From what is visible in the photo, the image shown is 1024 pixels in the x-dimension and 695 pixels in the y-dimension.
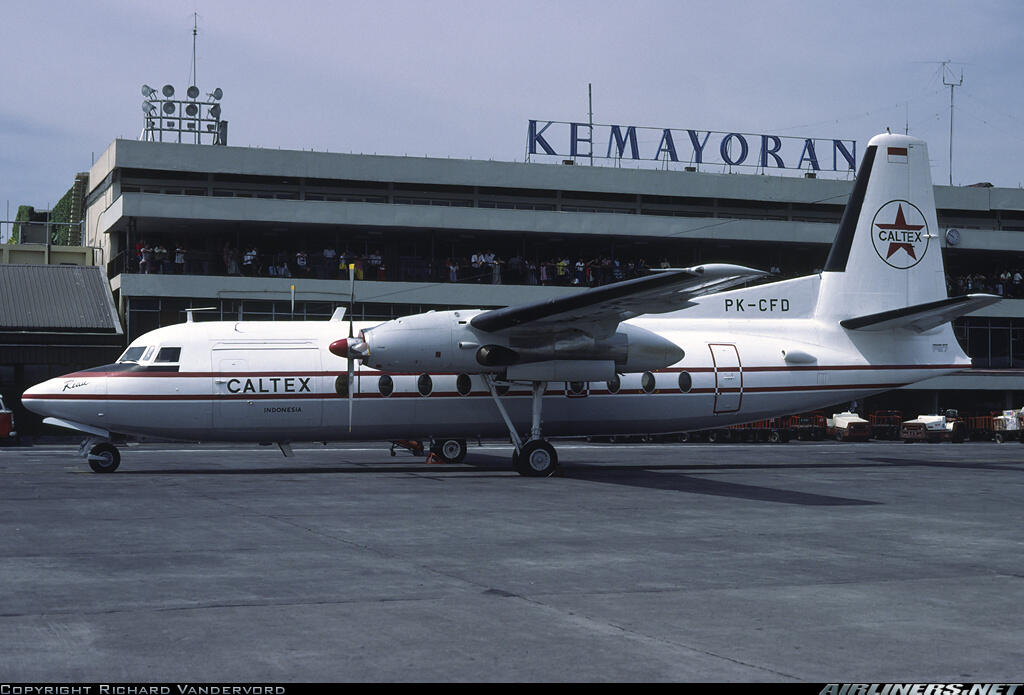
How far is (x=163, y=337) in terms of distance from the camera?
24266 mm

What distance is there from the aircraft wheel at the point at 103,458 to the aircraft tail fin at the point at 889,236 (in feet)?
60.9

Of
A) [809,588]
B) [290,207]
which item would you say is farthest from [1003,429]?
[809,588]

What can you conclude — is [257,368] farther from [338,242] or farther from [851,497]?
[338,242]

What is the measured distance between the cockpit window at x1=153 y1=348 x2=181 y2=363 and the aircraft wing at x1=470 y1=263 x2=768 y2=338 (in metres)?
6.97

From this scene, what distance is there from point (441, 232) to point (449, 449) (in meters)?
28.1

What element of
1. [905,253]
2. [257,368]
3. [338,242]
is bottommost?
[257,368]

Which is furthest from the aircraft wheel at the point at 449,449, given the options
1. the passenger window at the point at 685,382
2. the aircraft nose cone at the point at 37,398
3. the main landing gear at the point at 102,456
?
the aircraft nose cone at the point at 37,398

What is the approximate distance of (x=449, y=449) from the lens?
90.5ft

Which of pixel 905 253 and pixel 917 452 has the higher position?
pixel 905 253

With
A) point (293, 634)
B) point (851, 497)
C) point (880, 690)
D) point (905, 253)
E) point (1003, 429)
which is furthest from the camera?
point (1003, 429)

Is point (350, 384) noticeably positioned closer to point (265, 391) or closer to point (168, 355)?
point (265, 391)

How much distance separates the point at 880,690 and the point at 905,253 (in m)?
24.2

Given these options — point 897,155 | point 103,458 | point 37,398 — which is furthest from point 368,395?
point 897,155

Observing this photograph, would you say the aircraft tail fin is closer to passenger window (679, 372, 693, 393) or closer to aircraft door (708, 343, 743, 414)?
aircraft door (708, 343, 743, 414)
